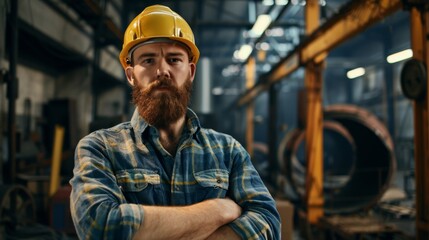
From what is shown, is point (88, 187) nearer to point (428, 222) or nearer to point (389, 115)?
point (428, 222)

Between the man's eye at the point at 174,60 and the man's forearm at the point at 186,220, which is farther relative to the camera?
the man's eye at the point at 174,60

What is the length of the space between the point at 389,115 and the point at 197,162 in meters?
14.5

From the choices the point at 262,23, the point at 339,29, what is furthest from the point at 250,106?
the point at 339,29

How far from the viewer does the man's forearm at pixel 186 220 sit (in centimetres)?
148

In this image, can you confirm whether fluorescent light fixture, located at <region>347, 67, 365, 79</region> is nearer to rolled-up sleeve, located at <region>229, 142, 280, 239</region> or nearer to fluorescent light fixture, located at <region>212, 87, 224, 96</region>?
fluorescent light fixture, located at <region>212, 87, 224, 96</region>

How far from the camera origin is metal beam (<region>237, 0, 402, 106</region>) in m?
4.64

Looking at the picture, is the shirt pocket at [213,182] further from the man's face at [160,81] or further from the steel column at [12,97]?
the steel column at [12,97]

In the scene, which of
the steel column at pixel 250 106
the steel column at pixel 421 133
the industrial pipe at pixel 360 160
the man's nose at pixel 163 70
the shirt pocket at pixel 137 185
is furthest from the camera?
the steel column at pixel 250 106

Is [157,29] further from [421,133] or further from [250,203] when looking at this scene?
[421,133]

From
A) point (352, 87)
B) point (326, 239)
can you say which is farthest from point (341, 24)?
point (352, 87)

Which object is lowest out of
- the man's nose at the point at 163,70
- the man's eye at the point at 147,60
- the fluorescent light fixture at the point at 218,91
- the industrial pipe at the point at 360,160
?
the industrial pipe at the point at 360,160

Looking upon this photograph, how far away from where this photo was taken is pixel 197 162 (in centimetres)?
176

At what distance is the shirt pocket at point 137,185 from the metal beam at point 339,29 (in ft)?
12.2

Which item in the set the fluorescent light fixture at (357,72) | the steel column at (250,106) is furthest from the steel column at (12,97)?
the fluorescent light fixture at (357,72)
